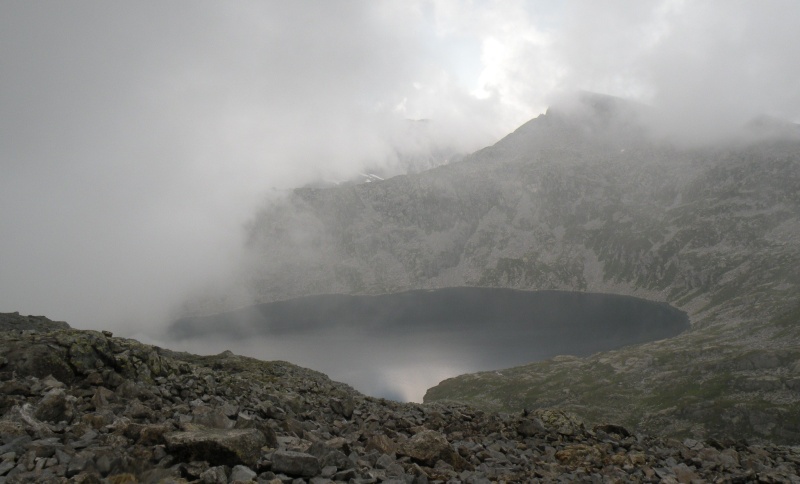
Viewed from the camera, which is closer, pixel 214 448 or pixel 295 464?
pixel 214 448

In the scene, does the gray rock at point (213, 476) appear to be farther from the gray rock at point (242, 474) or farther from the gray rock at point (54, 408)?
the gray rock at point (54, 408)

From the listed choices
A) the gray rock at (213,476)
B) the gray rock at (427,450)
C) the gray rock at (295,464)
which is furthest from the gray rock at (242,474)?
the gray rock at (427,450)

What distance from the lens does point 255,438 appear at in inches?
493

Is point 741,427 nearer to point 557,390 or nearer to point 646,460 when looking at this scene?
point 557,390

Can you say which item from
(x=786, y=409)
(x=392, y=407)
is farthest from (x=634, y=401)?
(x=392, y=407)

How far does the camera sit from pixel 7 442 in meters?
11.4

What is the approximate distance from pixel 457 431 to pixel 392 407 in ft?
28.5

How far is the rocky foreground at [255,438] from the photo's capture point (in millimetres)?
11141

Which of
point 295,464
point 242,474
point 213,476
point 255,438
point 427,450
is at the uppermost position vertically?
point 255,438

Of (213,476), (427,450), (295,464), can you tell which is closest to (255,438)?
(295,464)

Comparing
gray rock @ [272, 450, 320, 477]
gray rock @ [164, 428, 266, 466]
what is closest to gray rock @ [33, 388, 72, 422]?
gray rock @ [164, 428, 266, 466]

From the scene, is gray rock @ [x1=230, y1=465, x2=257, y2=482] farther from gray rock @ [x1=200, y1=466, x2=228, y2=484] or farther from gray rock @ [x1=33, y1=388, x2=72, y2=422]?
gray rock @ [x1=33, y1=388, x2=72, y2=422]

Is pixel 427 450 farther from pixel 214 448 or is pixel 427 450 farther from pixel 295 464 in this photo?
pixel 214 448

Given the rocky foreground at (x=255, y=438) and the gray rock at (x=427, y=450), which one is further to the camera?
the gray rock at (x=427, y=450)
